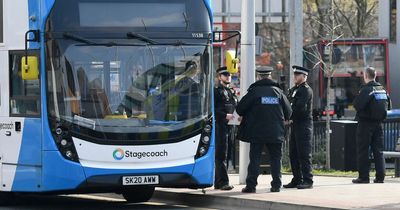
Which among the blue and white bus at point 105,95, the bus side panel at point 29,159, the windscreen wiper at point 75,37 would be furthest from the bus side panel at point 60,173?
the windscreen wiper at point 75,37

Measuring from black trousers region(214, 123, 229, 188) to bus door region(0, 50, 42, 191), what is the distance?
3.23 m

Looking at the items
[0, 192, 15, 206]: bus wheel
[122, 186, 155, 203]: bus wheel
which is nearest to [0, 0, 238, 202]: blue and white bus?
[0, 192, 15, 206]: bus wheel

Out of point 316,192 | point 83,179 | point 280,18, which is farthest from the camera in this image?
point 280,18

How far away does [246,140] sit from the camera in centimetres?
1579

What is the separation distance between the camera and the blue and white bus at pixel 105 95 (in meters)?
14.1

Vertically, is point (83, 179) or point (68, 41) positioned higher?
point (68, 41)

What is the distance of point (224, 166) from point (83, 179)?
9.90 ft

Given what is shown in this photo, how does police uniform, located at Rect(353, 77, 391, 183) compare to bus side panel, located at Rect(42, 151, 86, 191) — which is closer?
bus side panel, located at Rect(42, 151, 86, 191)

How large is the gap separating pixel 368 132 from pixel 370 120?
201 millimetres

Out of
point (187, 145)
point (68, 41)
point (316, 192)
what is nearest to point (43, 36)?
point (68, 41)

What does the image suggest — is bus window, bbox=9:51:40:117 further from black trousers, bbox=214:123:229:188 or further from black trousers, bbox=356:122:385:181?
black trousers, bbox=356:122:385:181

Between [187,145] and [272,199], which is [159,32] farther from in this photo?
[272,199]

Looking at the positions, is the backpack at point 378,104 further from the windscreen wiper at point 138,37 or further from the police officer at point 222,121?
the windscreen wiper at point 138,37

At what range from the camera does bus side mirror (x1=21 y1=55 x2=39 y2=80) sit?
14.0 metres
